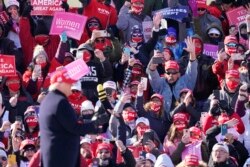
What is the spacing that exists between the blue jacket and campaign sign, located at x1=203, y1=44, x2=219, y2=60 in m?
0.94

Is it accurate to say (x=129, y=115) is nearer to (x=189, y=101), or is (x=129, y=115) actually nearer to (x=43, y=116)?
(x=189, y=101)

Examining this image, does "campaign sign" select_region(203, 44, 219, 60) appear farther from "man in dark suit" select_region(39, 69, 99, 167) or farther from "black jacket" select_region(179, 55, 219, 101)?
"man in dark suit" select_region(39, 69, 99, 167)

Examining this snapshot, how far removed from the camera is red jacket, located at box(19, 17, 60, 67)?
2328 centimetres

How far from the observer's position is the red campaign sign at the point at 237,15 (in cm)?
2428

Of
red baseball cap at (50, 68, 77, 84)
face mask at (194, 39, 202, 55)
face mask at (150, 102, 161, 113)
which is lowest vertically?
face mask at (150, 102, 161, 113)

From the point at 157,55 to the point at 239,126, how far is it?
206 cm

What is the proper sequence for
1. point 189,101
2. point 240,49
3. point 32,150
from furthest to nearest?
point 240,49
point 189,101
point 32,150

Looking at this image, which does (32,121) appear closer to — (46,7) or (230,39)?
(46,7)

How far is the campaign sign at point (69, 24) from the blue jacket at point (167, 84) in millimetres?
1241

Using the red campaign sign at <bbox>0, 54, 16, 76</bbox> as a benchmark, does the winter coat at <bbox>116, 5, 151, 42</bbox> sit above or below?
above

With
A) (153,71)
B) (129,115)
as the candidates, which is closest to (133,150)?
(129,115)

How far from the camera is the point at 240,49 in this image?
2298cm

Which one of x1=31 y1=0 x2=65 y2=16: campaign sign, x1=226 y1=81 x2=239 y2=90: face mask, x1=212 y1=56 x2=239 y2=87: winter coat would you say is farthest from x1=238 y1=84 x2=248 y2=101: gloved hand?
x1=31 y1=0 x2=65 y2=16: campaign sign

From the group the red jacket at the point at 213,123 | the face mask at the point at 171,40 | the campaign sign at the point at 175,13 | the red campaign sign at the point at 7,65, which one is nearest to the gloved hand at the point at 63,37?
the red campaign sign at the point at 7,65
